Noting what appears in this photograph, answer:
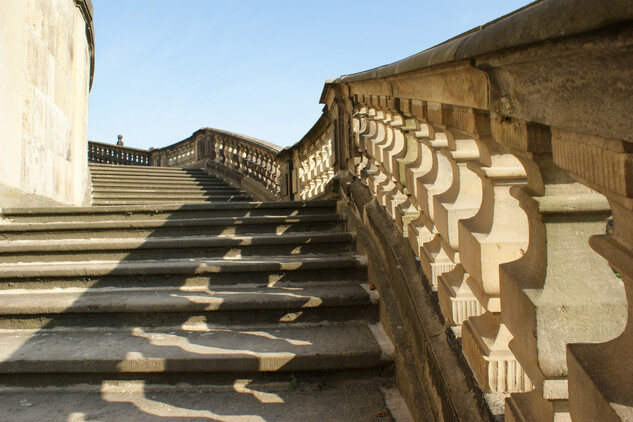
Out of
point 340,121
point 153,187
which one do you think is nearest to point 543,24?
point 340,121

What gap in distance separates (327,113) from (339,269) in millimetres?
2124

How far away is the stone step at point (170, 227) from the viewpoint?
13.6ft

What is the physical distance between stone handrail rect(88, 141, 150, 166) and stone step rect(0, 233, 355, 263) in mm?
14680

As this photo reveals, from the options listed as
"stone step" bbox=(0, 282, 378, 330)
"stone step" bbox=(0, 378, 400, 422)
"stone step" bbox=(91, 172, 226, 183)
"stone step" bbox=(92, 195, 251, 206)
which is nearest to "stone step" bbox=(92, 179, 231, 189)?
"stone step" bbox=(91, 172, 226, 183)

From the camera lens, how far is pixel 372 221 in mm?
3209

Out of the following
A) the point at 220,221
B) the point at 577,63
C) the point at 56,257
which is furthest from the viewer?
the point at 220,221

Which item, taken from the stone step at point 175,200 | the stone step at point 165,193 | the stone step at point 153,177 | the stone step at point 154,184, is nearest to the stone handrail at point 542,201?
the stone step at point 175,200

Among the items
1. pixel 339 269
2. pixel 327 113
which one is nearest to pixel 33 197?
pixel 327 113

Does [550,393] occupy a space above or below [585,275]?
below

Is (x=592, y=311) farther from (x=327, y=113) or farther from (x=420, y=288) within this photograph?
(x=327, y=113)

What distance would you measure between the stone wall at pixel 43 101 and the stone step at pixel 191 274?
→ 1.55 m

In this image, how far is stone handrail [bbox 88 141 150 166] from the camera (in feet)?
57.8

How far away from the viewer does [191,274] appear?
11.0ft

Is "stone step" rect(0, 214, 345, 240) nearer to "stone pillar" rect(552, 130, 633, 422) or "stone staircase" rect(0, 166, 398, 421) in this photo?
"stone staircase" rect(0, 166, 398, 421)
